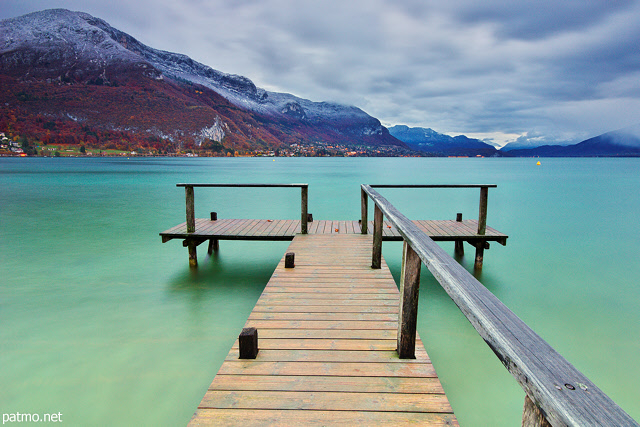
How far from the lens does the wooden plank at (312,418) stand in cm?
230

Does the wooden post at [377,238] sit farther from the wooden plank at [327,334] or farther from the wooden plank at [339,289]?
the wooden plank at [327,334]

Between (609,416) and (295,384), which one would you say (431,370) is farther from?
(609,416)

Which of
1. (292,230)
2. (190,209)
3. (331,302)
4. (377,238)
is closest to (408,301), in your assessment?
(331,302)

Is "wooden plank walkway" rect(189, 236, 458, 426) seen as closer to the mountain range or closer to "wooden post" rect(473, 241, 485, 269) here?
"wooden post" rect(473, 241, 485, 269)

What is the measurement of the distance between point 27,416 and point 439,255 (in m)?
5.04

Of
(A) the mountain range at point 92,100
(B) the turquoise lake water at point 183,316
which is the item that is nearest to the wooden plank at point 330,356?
(B) the turquoise lake water at point 183,316

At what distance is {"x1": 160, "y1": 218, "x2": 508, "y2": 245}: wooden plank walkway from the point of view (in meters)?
A: 7.85

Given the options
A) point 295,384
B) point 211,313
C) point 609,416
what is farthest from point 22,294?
point 609,416

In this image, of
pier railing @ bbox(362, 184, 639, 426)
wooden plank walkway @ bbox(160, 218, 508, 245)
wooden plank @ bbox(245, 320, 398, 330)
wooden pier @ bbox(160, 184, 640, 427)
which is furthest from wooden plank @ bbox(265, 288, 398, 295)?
wooden plank walkway @ bbox(160, 218, 508, 245)

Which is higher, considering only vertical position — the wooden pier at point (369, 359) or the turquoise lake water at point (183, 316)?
the wooden pier at point (369, 359)

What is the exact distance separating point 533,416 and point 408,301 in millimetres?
1792

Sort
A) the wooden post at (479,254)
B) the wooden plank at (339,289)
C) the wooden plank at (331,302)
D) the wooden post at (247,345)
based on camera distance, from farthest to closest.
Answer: the wooden post at (479,254)
the wooden plank at (339,289)
the wooden plank at (331,302)
the wooden post at (247,345)

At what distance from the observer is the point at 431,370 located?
2867 mm

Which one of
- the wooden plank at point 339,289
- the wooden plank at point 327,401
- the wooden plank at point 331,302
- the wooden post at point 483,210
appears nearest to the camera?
the wooden plank at point 327,401
